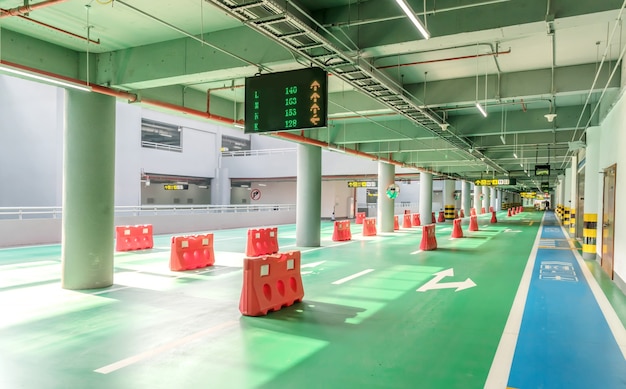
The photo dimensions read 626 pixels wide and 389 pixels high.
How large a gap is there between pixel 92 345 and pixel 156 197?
34524 millimetres

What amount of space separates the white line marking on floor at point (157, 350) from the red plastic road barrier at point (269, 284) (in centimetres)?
51

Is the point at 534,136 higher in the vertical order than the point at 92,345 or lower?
higher

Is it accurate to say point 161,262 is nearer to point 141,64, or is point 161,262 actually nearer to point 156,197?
point 141,64

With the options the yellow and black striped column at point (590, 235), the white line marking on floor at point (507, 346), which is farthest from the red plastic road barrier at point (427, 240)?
the white line marking on floor at point (507, 346)

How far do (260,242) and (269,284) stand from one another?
7516mm

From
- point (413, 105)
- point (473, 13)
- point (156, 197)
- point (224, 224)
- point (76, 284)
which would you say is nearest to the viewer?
point (473, 13)

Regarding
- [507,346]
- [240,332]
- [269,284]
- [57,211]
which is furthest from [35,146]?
[507,346]

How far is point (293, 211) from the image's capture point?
1355 inches

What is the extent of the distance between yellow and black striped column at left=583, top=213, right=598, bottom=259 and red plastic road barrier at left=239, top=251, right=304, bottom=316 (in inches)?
434

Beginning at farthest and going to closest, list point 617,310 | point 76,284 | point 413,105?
1. point 413,105
2. point 76,284
3. point 617,310

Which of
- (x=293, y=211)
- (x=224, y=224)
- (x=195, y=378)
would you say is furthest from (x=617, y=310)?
(x=293, y=211)

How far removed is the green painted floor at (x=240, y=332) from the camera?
15.9 ft

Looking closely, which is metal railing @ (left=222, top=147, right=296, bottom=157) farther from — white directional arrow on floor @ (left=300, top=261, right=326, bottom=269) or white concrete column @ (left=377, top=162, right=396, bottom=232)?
white directional arrow on floor @ (left=300, top=261, right=326, bottom=269)

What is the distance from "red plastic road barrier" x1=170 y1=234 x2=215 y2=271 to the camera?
11.8 m
